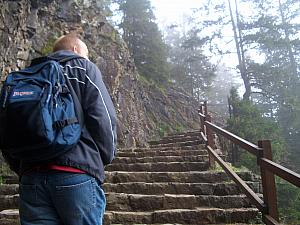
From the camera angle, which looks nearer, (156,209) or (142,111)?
(156,209)

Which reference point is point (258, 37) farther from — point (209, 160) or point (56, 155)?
point (56, 155)

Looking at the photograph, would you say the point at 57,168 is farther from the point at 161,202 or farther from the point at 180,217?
the point at 161,202

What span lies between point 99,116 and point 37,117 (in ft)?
1.17

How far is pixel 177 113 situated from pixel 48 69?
18880mm

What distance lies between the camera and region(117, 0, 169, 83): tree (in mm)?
21031

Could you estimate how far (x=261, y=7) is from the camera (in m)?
19.6

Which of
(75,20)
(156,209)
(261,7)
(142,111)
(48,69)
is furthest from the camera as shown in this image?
(261,7)

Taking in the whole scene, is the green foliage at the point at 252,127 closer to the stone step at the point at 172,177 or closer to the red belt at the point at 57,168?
the stone step at the point at 172,177

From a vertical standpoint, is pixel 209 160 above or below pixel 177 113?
below

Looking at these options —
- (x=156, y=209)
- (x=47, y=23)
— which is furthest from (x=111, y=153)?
(x=47, y=23)

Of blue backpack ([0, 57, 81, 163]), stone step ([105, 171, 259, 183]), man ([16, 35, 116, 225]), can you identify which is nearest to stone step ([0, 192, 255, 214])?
stone step ([105, 171, 259, 183])

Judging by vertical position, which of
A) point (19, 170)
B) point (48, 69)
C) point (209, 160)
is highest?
point (48, 69)

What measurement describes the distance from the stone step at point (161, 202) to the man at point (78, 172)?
3118mm

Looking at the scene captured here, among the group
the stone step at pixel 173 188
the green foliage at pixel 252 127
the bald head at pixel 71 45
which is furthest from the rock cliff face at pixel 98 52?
the bald head at pixel 71 45
